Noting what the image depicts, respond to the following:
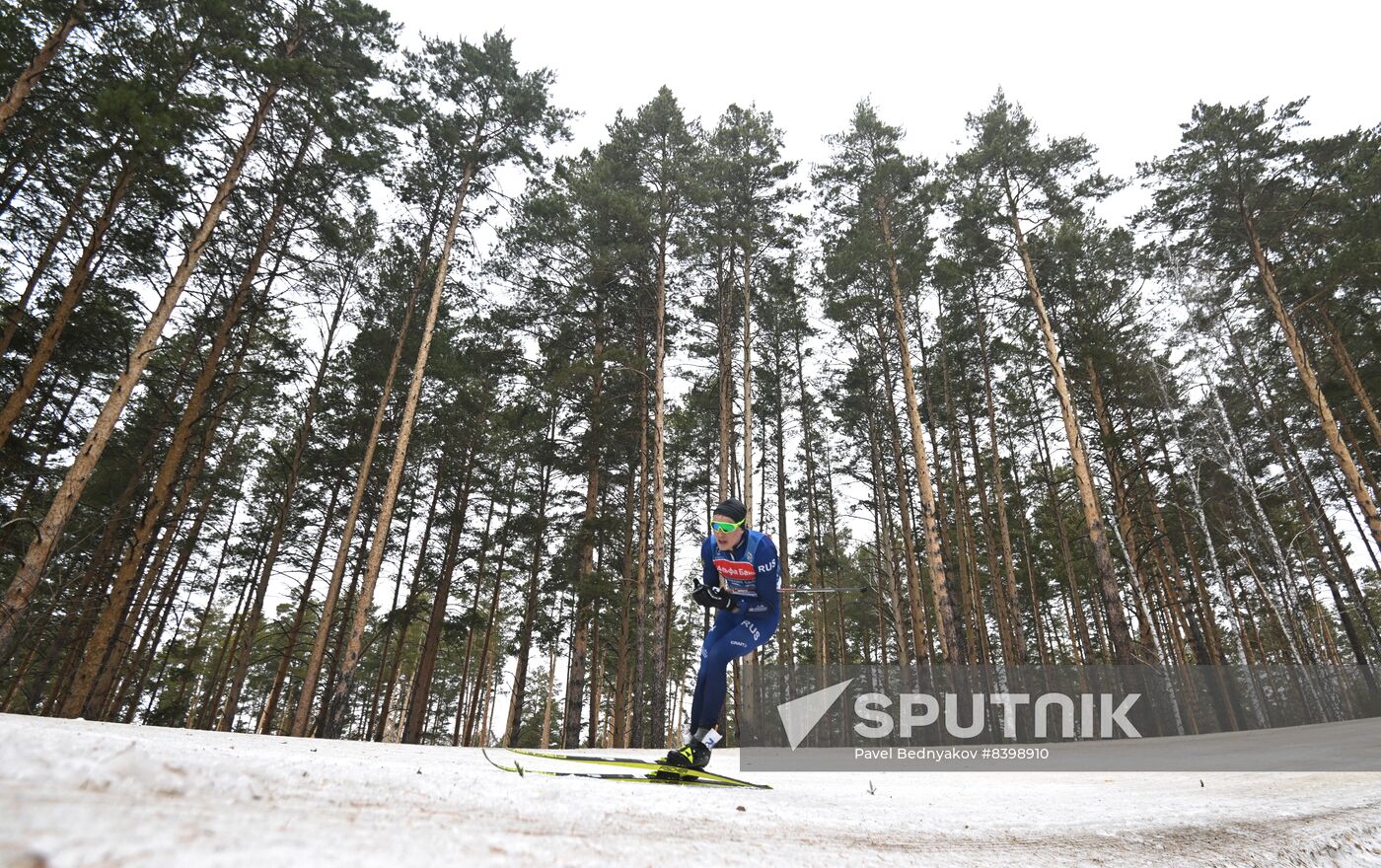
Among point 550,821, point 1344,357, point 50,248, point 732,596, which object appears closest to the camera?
point 550,821

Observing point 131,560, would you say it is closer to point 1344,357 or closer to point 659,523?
point 659,523

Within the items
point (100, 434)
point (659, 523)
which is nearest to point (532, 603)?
point (659, 523)

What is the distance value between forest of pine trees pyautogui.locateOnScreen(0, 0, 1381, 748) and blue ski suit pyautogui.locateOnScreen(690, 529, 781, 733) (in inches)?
299

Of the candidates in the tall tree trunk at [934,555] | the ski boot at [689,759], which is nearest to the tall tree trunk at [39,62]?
the ski boot at [689,759]

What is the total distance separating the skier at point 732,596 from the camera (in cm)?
347

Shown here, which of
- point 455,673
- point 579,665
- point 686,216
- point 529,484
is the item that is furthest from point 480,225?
point 455,673

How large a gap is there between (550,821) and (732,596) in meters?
2.31

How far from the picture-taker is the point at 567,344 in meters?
16.5

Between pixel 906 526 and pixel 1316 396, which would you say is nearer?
pixel 1316 396

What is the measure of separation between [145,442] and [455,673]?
30172mm

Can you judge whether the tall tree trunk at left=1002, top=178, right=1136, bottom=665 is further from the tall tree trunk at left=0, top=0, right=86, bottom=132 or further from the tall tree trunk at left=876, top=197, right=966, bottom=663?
the tall tree trunk at left=0, top=0, right=86, bottom=132

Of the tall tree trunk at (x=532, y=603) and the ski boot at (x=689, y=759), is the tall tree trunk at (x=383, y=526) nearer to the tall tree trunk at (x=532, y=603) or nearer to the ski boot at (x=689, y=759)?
the tall tree trunk at (x=532, y=603)

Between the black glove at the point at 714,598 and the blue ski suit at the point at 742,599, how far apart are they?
6 cm

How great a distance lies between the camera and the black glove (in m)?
3.55
